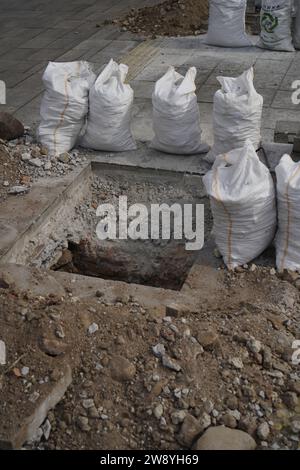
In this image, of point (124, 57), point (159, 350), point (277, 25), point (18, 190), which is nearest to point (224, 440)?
point (159, 350)

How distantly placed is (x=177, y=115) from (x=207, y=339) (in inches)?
114

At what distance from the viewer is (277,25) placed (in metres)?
9.30

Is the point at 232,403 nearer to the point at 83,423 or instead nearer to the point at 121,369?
the point at 121,369

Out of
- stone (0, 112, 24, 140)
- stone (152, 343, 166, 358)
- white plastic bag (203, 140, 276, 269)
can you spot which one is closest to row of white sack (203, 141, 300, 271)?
white plastic bag (203, 140, 276, 269)

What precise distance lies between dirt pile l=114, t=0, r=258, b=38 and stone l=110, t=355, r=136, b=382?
783 centimetres

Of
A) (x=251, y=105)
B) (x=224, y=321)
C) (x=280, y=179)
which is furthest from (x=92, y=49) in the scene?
(x=224, y=321)

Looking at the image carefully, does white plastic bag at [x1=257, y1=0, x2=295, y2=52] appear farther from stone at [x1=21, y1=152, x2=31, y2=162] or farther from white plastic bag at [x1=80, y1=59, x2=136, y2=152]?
stone at [x1=21, y1=152, x2=31, y2=162]

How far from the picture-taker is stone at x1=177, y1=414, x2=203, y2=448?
134 inches

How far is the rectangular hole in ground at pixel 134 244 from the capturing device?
5508 mm

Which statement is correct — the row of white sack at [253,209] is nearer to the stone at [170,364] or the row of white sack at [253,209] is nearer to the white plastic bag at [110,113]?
the stone at [170,364]

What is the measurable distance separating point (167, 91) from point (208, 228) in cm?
153

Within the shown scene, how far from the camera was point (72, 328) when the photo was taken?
3951 mm

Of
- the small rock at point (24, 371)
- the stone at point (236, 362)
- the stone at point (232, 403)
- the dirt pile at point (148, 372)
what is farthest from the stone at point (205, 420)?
the small rock at point (24, 371)
